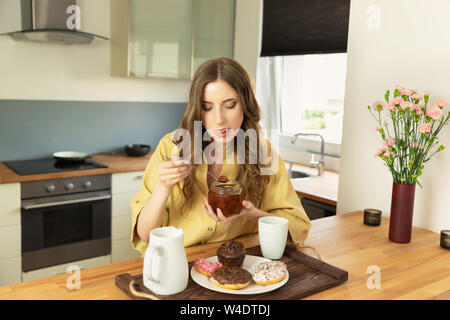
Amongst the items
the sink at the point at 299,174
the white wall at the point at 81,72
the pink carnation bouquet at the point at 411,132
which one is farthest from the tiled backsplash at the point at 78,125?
the pink carnation bouquet at the point at 411,132

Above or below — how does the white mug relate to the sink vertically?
above

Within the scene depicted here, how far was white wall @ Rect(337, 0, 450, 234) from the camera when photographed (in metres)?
1.85

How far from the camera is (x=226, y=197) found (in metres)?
1.46

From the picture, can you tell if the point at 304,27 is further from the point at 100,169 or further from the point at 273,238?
the point at 273,238

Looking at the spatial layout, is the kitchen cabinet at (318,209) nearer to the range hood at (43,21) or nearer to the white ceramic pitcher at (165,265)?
the white ceramic pitcher at (165,265)

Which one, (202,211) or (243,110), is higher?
(243,110)

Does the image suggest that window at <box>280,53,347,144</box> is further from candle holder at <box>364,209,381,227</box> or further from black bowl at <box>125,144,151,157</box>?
candle holder at <box>364,209,381,227</box>

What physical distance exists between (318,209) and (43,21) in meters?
2.20

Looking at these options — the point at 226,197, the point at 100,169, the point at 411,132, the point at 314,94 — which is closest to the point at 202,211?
the point at 226,197

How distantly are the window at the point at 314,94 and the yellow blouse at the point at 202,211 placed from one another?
6.53 feet

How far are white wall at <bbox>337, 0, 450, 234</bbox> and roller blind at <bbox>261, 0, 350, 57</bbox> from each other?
3.23 ft

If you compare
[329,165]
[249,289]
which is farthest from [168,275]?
[329,165]

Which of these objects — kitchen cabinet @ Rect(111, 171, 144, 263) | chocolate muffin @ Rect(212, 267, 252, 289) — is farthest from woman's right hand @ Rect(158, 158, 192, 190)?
kitchen cabinet @ Rect(111, 171, 144, 263)

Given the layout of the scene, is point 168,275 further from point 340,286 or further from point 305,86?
Result: point 305,86
